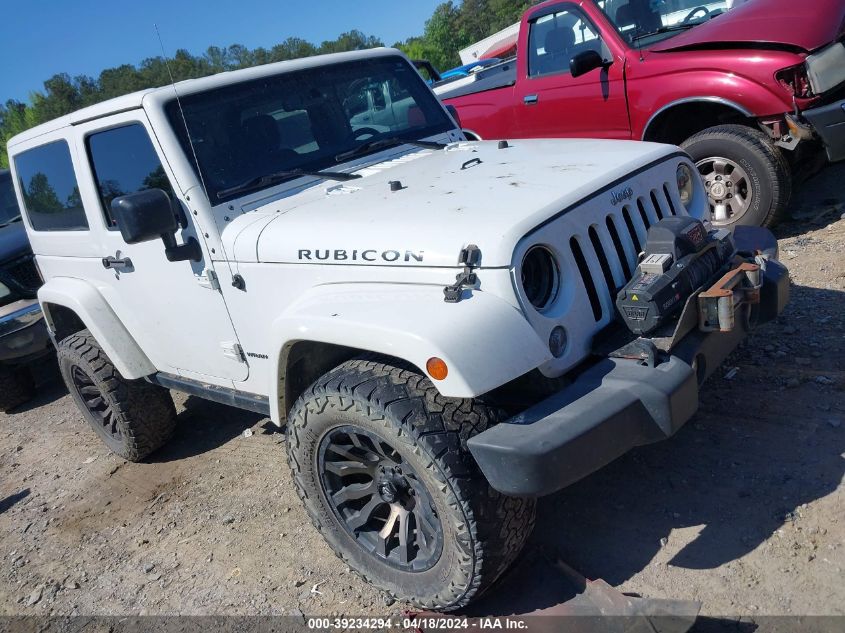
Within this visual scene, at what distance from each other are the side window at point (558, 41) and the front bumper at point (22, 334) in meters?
4.61

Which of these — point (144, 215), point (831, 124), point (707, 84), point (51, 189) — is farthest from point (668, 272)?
point (51, 189)

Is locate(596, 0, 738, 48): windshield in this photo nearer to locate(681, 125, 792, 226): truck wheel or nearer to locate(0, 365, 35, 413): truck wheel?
locate(681, 125, 792, 226): truck wheel

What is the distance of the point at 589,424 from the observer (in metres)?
2.30

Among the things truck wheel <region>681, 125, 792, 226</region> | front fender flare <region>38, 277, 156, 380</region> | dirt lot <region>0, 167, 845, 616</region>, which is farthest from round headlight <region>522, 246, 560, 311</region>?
truck wheel <region>681, 125, 792, 226</region>

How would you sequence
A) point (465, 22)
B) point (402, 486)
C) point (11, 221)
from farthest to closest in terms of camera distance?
point (465, 22)
point (11, 221)
point (402, 486)

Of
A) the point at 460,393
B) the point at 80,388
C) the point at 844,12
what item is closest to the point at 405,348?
the point at 460,393

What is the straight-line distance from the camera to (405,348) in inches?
93.0

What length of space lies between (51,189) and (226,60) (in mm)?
1353

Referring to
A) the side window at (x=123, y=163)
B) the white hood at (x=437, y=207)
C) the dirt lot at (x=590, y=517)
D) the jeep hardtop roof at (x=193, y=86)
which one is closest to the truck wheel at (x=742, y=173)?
the dirt lot at (x=590, y=517)

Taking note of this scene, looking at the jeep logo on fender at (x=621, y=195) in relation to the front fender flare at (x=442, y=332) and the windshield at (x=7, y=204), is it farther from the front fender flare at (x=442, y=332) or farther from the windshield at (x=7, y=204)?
the windshield at (x=7, y=204)

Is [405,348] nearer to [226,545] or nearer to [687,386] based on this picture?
[687,386]

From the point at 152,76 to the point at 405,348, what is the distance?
7.10 ft

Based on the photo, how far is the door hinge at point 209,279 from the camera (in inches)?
130

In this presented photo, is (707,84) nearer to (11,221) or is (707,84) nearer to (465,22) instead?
(11,221)
